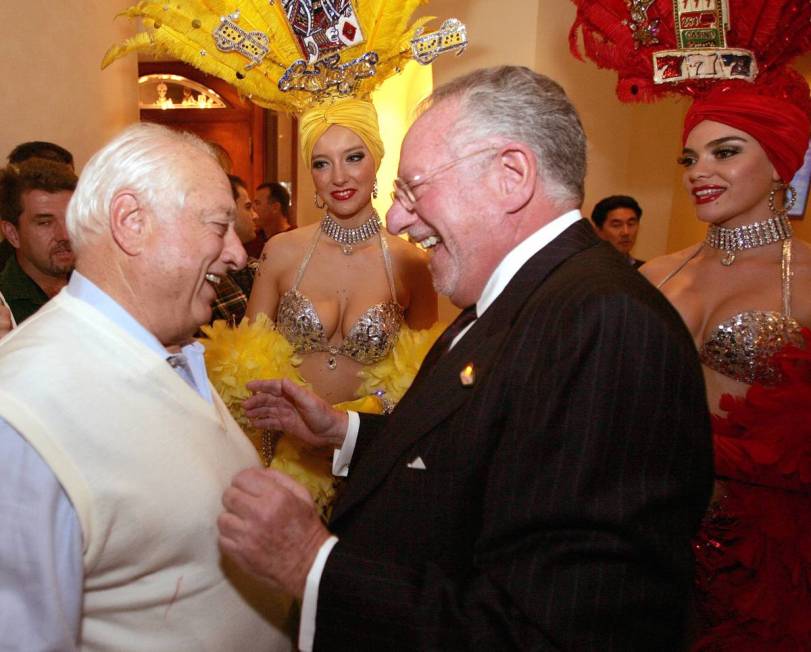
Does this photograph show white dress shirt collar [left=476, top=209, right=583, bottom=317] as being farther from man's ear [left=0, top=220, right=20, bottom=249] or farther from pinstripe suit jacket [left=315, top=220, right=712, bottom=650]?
Result: man's ear [left=0, top=220, right=20, bottom=249]

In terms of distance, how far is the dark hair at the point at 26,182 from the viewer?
2.61 meters

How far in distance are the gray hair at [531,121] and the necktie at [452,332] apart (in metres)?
0.35

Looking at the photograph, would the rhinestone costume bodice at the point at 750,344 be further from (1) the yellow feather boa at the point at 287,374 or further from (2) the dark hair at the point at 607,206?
(2) the dark hair at the point at 607,206

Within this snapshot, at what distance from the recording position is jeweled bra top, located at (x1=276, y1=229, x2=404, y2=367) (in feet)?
8.43

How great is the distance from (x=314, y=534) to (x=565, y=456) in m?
0.45

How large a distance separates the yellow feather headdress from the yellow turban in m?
0.06

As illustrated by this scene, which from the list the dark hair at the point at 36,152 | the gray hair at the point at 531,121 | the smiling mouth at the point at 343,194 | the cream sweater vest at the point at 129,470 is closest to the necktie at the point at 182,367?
the cream sweater vest at the point at 129,470

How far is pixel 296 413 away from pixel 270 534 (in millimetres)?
877

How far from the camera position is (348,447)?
72.7 inches

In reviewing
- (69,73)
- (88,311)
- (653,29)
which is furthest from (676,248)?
(88,311)

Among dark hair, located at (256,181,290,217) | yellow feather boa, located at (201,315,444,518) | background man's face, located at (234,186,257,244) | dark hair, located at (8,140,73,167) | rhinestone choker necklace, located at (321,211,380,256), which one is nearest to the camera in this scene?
yellow feather boa, located at (201,315,444,518)

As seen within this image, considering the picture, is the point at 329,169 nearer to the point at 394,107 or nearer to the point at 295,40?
the point at 295,40

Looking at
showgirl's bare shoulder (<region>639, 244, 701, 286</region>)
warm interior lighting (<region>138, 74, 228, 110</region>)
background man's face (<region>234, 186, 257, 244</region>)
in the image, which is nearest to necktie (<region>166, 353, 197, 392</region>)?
showgirl's bare shoulder (<region>639, 244, 701, 286</region>)

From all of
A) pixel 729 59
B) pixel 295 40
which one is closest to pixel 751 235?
pixel 729 59
